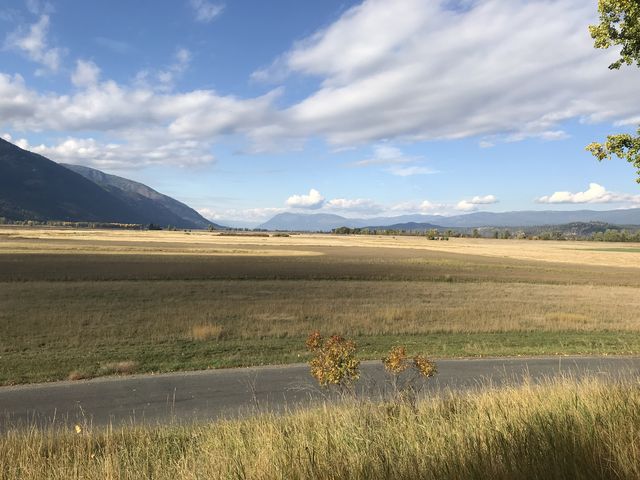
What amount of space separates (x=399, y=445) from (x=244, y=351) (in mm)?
12330

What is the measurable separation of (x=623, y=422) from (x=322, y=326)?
17.4 metres

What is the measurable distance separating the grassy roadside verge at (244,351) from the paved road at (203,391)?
117 centimetres

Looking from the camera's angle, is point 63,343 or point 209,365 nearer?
point 209,365

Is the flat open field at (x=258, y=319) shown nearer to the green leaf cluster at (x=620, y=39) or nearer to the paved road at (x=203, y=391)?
the paved road at (x=203, y=391)

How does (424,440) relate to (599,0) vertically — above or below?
below

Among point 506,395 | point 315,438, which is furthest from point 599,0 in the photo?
point 315,438

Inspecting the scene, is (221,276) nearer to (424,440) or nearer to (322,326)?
(322,326)

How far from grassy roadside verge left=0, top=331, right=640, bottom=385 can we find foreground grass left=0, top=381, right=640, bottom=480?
23.0 ft

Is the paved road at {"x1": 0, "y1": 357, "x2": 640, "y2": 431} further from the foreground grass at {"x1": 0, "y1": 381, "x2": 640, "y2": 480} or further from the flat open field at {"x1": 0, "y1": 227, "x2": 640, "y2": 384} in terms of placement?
the foreground grass at {"x1": 0, "y1": 381, "x2": 640, "y2": 480}

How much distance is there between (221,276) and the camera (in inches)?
1807

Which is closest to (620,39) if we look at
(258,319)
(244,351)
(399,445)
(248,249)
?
(399,445)

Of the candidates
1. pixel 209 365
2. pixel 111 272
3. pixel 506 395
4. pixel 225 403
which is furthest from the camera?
pixel 111 272

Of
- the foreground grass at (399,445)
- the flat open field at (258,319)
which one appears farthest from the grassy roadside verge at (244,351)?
the foreground grass at (399,445)

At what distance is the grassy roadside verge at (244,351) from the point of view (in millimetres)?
13938
